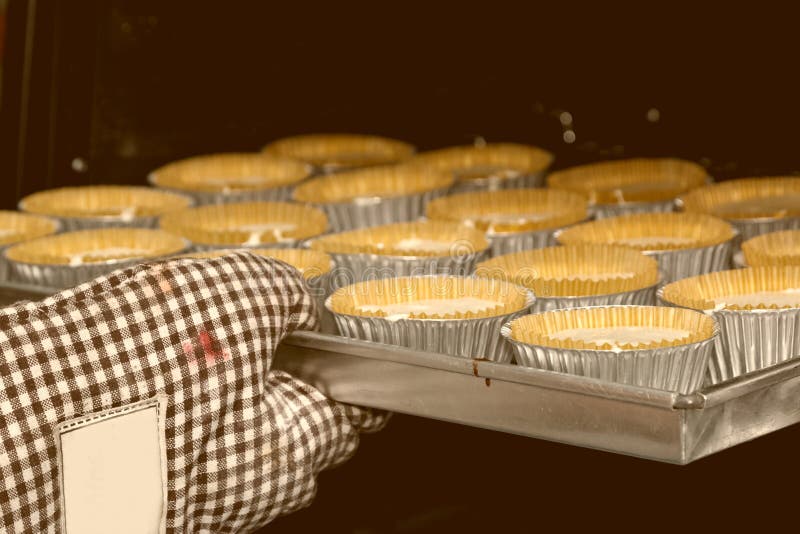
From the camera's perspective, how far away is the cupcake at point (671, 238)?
176cm

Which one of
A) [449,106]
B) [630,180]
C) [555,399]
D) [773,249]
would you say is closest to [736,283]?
[773,249]

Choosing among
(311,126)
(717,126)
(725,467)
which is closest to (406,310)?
(725,467)

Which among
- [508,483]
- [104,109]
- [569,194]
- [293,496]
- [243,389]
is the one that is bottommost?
[508,483]

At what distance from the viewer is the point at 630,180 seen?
7.35ft

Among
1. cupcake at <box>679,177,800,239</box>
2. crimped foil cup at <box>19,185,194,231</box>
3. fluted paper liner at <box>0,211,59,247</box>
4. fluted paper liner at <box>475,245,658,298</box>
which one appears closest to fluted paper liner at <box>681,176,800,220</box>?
cupcake at <box>679,177,800,239</box>

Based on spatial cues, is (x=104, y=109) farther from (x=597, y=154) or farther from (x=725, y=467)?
(x=725, y=467)

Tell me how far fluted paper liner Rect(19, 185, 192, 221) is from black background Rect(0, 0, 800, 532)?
0.14 metres

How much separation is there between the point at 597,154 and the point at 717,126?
247mm

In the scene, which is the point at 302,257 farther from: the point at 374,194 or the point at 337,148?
the point at 337,148

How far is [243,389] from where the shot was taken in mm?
1401

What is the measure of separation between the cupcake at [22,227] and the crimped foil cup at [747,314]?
94cm

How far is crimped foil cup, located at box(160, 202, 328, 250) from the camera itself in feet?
6.39

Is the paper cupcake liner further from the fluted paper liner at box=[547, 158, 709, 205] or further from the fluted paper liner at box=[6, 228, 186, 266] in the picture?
the fluted paper liner at box=[6, 228, 186, 266]

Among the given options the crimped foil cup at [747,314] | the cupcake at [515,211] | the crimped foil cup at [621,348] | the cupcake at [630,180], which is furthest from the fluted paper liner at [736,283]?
the cupcake at [630,180]
